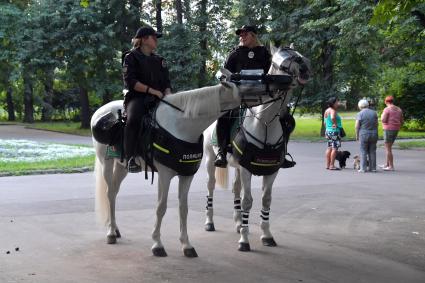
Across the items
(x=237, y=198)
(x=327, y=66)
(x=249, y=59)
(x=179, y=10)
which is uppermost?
(x=179, y=10)

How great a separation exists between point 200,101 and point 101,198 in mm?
2597

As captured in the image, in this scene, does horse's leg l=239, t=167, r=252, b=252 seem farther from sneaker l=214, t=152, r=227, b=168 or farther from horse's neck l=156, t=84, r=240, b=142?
horse's neck l=156, t=84, r=240, b=142

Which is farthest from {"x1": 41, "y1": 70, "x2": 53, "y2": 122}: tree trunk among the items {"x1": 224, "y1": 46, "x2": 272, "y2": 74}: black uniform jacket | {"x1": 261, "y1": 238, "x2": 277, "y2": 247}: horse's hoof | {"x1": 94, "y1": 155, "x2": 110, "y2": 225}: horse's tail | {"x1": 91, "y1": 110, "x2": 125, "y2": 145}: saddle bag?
{"x1": 261, "y1": 238, "x2": 277, "y2": 247}: horse's hoof

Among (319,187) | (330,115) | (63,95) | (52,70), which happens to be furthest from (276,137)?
(63,95)

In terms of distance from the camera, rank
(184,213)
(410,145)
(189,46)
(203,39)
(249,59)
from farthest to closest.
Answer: (203,39)
(189,46)
(410,145)
(249,59)
(184,213)

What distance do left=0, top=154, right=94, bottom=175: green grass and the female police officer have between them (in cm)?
984

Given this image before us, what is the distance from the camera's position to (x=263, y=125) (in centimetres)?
823

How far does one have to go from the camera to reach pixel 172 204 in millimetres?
11898

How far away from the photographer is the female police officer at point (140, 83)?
793 cm

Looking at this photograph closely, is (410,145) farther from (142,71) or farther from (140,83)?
(140,83)

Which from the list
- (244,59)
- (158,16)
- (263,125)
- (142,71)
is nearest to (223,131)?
(263,125)

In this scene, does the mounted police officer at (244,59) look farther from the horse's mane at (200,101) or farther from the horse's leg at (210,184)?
the horse's mane at (200,101)

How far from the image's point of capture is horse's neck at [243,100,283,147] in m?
8.12

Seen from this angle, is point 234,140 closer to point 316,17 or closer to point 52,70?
point 316,17
